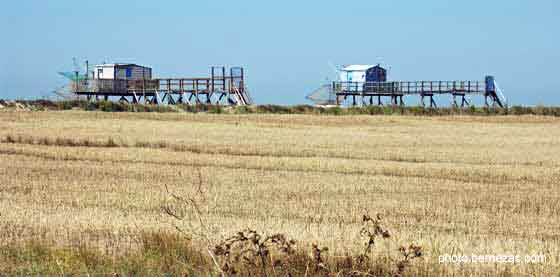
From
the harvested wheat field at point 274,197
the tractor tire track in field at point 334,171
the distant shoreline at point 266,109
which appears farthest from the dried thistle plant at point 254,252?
the distant shoreline at point 266,109

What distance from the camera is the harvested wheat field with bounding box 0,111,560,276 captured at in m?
10.6

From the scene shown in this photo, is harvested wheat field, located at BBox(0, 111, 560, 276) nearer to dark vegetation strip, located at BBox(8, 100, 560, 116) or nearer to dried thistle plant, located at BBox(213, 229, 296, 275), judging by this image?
dried thistle plant, located at BBox(213, 229, 296, 275)

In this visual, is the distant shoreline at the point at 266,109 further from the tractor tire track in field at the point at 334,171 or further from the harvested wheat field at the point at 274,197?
the tractor tire track in field at the point at 334,171

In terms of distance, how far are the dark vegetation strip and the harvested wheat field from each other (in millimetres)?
17002

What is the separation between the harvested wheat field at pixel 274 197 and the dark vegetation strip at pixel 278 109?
17002 millimetres

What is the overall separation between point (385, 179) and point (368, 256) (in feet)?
40.7

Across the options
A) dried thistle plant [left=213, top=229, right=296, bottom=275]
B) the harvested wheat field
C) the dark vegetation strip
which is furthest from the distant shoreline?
dried thistle plant [left=213, top=229, right=296, bottom=275]

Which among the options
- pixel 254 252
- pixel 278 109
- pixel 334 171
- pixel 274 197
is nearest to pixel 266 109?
pixel 278 109

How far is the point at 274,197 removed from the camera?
18.7 meters

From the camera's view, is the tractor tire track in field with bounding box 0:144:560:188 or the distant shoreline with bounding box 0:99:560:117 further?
the distant shoreline with bounding box 0:99:560:117

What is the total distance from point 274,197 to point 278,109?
43585 millimetres

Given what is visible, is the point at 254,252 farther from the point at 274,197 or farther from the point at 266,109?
the point at 266,109

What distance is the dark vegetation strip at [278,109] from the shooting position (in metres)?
59.5

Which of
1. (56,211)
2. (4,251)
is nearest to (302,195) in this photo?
(56,211)
